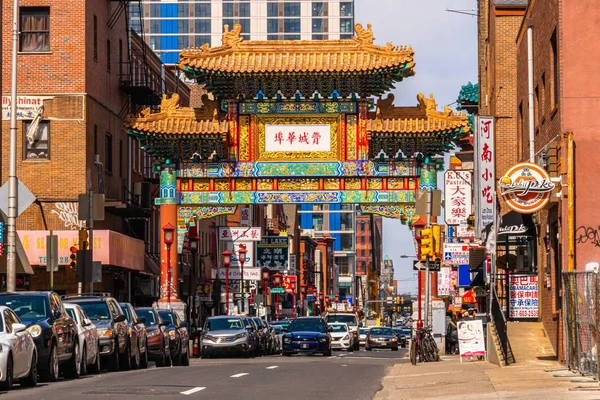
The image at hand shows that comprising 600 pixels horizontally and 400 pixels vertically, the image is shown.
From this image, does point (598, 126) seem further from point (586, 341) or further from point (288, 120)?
point (288, 120)

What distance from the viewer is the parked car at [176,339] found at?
3588cm

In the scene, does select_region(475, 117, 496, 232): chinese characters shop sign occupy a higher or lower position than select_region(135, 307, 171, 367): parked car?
higher

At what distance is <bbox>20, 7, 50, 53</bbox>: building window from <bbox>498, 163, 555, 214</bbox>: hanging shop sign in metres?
29.5

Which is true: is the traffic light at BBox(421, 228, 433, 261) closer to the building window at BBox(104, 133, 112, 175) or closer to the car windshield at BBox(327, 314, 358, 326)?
the building window at BBox(104, 133, 112, 175)

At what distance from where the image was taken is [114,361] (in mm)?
29781

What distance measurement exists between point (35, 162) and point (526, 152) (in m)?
23.4

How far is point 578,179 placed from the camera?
27.0m

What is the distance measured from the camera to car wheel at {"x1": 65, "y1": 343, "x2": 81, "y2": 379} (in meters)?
25.6

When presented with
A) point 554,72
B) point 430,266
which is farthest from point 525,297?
point 430,266

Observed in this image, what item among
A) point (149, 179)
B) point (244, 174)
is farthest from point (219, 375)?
point (149, 179)

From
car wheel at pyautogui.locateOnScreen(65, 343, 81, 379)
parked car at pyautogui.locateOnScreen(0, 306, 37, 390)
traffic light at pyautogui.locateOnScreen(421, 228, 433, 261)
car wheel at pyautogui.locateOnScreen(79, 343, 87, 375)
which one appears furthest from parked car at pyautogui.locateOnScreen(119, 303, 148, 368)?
traffic light at pyautogui.locateOnScreen(421, 228, 433, 261)

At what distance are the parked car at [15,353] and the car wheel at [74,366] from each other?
8.51ft

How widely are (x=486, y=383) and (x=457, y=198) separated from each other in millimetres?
26424

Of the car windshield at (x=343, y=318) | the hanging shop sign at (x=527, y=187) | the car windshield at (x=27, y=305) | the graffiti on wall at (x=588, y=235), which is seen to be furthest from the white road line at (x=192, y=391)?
the car windshield at (x=343, y=318)
